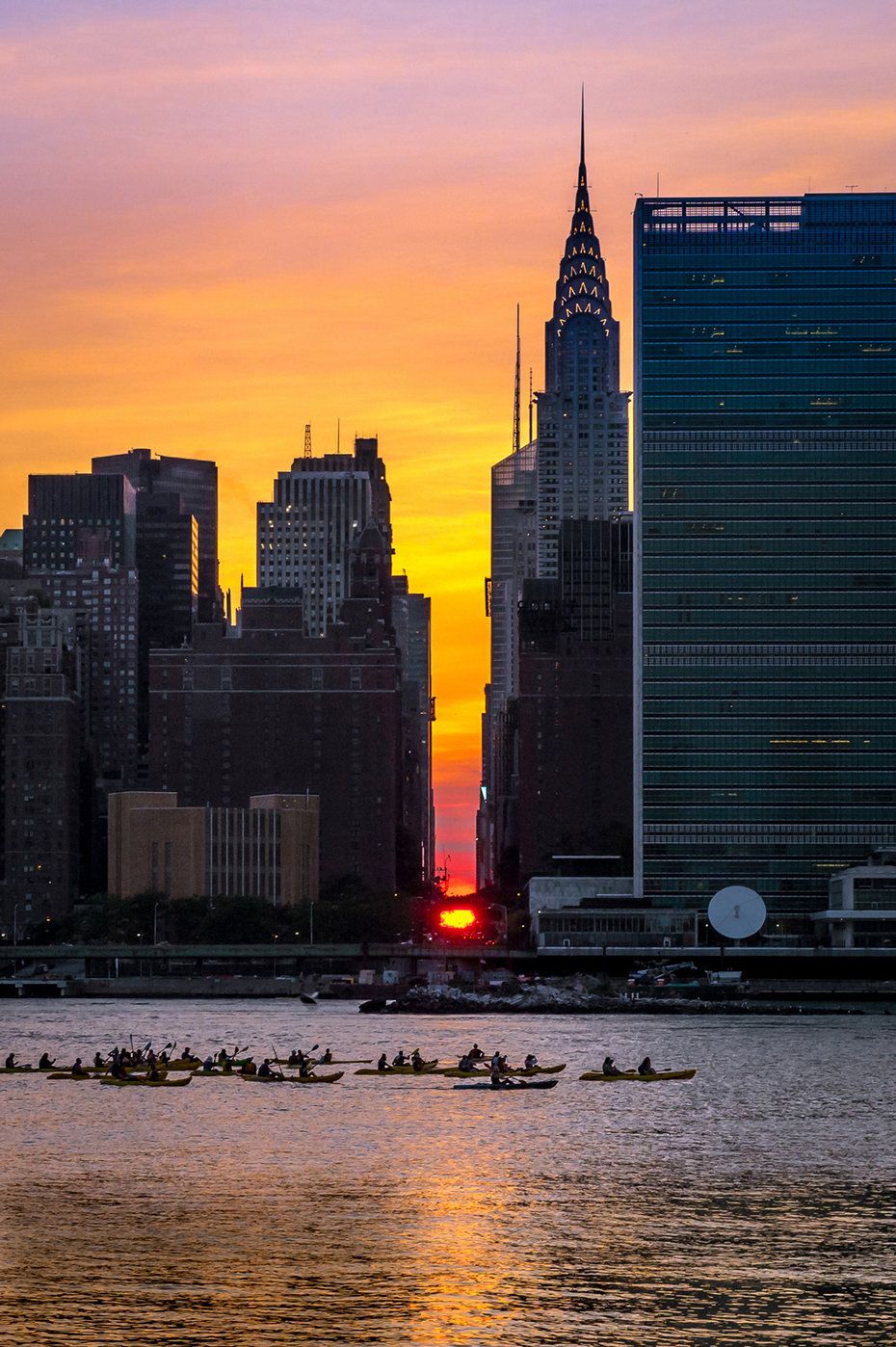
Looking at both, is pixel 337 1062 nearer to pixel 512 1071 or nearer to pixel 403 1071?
pixel 403 1071

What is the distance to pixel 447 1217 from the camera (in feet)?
310

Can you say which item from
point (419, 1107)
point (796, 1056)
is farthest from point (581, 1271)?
point (796, 1056)

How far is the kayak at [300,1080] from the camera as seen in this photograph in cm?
15050

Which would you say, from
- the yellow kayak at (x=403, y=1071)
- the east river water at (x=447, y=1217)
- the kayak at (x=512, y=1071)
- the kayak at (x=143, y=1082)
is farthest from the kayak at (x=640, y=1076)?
the kayak at (x=143, y=1082)

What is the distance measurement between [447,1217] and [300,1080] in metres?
57.8

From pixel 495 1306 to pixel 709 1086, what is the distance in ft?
256

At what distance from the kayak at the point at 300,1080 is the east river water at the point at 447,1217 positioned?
1.20 metres

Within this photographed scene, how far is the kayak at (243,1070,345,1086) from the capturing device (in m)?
150

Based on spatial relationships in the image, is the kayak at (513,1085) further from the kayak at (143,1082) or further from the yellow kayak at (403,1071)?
the kayak at (143,1082)

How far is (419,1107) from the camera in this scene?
456 feet

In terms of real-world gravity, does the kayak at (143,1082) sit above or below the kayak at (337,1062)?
above

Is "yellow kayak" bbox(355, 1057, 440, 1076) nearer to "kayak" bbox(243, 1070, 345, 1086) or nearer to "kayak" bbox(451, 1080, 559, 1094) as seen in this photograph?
"kayak" bbox(243, 1070, 345, 1086)

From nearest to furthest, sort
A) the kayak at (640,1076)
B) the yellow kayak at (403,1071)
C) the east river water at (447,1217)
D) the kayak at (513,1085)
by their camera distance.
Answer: the east river water at (447,1217) < the kayak at (513,1085) < the kayak at (640,1076) < the yellow kayak at (403,1071)

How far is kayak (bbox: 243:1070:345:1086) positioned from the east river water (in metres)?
1.20
